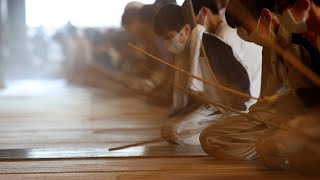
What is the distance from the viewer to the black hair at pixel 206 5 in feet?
2.51

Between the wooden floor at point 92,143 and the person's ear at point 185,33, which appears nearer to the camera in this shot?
the wooden floor at point 92,143

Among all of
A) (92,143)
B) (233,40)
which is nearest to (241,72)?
(233,40)

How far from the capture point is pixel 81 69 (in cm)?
107

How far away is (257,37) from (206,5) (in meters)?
0.14

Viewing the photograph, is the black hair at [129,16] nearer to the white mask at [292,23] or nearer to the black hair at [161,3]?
the black hair at [161,3]

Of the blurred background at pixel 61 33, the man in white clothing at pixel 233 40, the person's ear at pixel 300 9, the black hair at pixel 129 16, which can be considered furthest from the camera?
the blurred background at pixel 61 33

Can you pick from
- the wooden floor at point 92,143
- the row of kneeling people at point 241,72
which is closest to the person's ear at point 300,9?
the row of kneeling people at point 241,72

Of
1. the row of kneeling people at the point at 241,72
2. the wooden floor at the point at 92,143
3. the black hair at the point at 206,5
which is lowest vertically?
the wooden floor at the point at 92,143

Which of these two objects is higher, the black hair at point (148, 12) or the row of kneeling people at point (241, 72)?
the black hair at point (148, 12)

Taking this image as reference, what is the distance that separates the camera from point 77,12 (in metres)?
0.96

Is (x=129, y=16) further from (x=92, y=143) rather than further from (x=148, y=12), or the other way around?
(x=92, y=143)

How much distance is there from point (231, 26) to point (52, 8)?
0.41 meters

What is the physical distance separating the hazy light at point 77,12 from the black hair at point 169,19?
14 mm

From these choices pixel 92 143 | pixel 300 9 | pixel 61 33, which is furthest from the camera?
pixel 61 33
